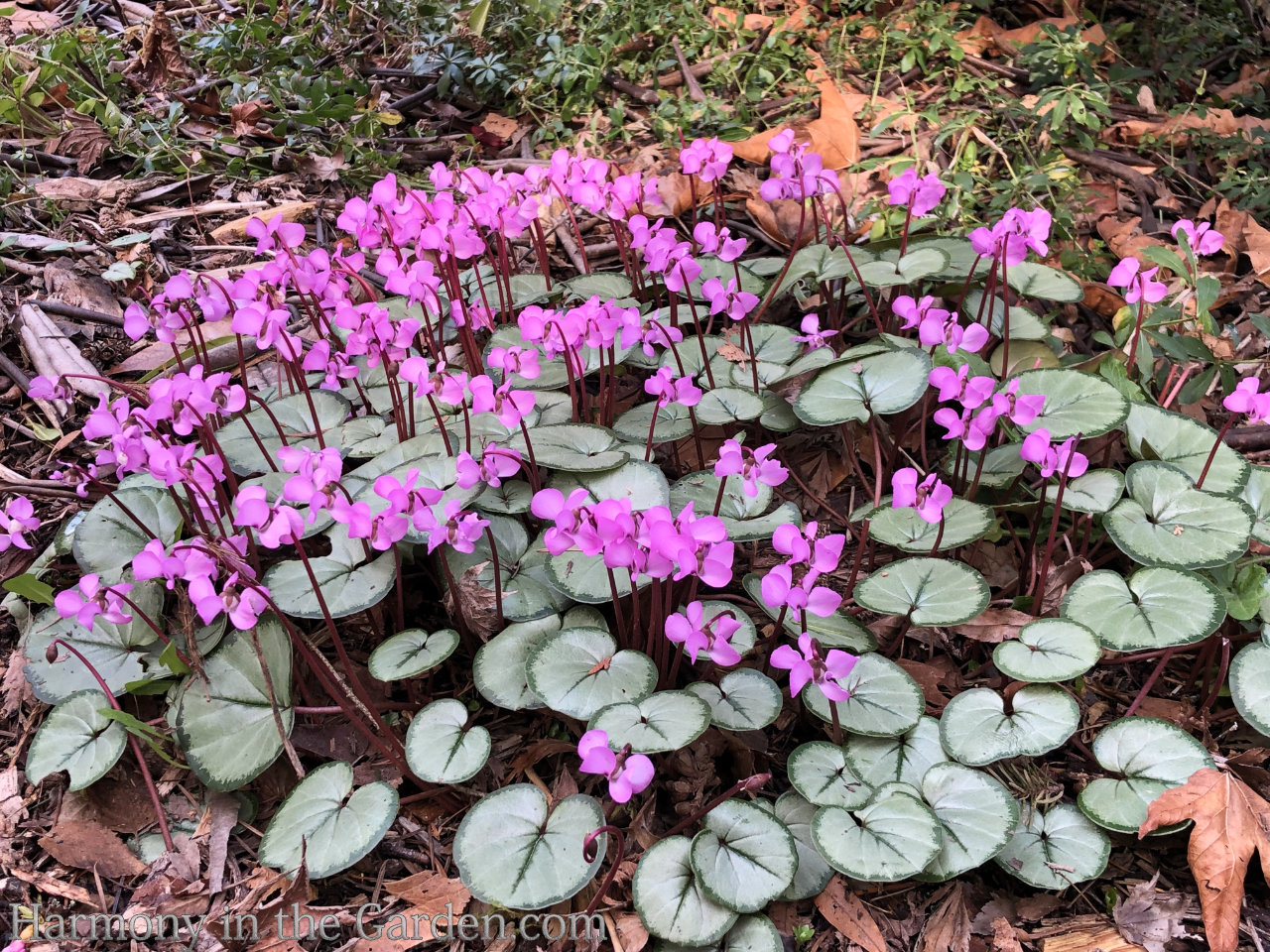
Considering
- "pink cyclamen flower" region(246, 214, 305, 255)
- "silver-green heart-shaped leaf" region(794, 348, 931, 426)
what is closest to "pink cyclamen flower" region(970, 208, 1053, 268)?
"silver-green heart-shaped leaf" region(794, 348, 931, 426)

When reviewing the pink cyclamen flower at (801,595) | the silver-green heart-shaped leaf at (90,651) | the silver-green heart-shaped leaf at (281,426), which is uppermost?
the pink cyclamen flower at (801,595)

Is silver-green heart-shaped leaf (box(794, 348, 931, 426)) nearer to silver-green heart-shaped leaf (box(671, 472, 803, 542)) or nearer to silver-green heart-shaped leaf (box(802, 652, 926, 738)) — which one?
silver-green heart-shaped leaf (box(671, 472, 803, 542))

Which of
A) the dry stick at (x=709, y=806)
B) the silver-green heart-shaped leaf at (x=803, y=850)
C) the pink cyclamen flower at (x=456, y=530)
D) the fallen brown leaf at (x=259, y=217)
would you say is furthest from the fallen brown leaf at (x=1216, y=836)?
the fallen brown leaf at (x=259, y=217)

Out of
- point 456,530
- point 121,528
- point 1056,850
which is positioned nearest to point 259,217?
point 121,528

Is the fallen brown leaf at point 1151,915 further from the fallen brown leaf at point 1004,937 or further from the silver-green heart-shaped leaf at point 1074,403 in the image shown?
the silver-green heart-shaped leaf at point 1074,403

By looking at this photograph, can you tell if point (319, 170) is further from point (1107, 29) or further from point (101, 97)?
point (1107, 29)

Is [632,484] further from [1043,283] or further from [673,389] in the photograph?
[1043,283]
